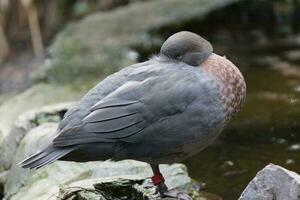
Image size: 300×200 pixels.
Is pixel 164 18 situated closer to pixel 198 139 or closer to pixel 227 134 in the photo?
pixel 227 134

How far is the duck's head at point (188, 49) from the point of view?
3354 mm

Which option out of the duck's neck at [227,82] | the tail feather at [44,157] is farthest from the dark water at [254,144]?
the tail feather at [44,157]

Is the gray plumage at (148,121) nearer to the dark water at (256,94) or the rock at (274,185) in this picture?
the rock at (274,185)

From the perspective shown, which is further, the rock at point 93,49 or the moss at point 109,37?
the moss at point 109,37

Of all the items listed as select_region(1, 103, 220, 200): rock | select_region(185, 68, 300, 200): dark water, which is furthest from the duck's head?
select_region(185, 68, 300, 200): dark water

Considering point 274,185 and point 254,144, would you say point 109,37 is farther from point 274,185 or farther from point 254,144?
point 274,185

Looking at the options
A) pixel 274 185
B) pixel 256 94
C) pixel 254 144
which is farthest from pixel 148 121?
pixel 256 94

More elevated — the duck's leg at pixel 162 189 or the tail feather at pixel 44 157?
the tail feather at pixel 44 157

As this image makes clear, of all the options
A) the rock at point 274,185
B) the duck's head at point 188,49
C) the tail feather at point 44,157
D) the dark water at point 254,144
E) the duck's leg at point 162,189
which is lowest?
the dark water at point 254,144

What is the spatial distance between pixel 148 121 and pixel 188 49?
1.24ft

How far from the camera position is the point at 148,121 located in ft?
10.6

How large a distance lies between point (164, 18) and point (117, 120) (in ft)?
12.7

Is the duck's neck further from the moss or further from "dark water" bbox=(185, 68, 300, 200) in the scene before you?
the moss

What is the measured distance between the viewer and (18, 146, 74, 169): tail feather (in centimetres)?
320
